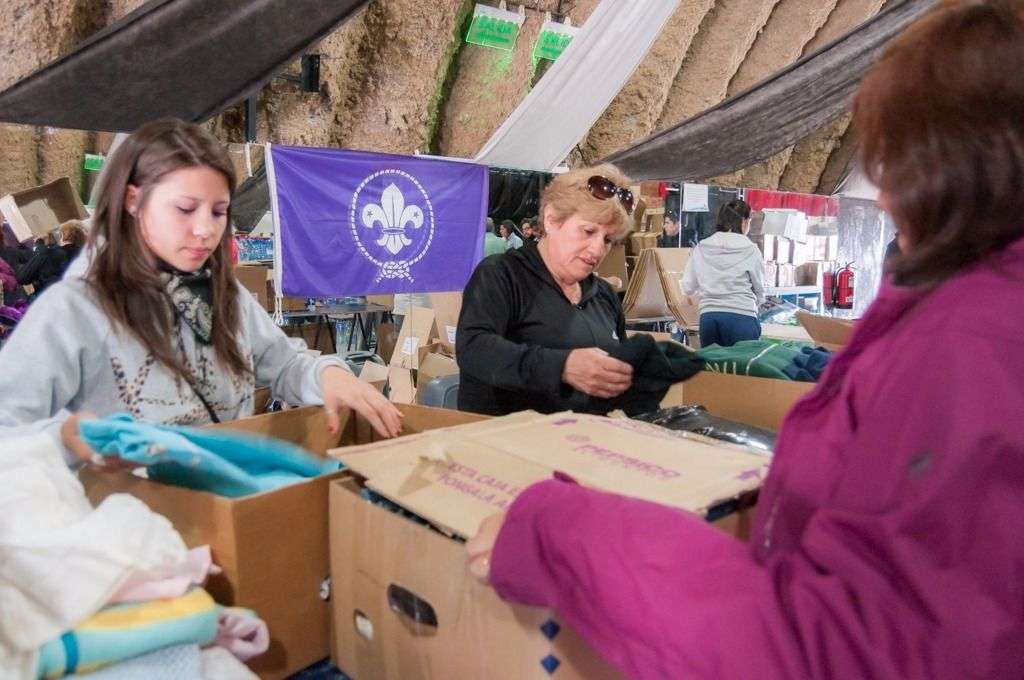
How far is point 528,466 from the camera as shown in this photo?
87cm

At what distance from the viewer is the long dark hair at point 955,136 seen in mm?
488

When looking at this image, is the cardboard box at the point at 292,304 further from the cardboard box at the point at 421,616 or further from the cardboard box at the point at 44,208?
the cardboard box at the point at 421,616

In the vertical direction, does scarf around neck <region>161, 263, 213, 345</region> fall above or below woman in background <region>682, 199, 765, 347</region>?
above

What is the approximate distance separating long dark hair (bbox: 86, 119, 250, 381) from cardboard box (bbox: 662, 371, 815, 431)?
3.95ft

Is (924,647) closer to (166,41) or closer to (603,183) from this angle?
(603,183)

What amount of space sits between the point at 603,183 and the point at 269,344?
35.2 inches

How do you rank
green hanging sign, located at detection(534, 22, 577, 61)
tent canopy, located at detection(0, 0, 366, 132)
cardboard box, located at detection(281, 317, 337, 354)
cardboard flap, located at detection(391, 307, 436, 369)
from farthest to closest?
cardboard box, located at detection(281, 317, 337, 354)
green hanging sign, located at detection(534, 22, 577, 61)
cardboard flap, located at detection(391, 307, 436, 369)
tent canopy, located at detection(0, 0, 366, 132)

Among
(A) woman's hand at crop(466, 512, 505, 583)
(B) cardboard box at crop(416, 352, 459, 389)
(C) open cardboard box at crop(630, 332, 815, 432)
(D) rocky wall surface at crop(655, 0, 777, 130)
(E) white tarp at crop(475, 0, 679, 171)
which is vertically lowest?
(B) cardboard box at crop(416, 352, 459, 389)

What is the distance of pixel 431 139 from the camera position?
22.4ft

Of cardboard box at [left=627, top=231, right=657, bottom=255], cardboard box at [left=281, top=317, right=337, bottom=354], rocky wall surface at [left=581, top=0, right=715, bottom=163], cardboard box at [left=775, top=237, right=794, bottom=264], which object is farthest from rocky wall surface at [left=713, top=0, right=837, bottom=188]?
cardboard box at [left=281, top=317, right=337, bottom=354]

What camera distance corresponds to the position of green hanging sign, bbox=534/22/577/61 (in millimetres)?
5141

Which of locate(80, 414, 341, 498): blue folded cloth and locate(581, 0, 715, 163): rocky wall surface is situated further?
locate(581, 0, 715, 163): rocky wall surface

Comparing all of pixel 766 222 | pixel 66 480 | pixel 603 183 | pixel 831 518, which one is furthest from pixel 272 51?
pixel 766 222

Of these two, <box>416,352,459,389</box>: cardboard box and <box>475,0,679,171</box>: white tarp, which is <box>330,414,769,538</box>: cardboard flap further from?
<box>475,0,679,171</box>: white tarp
